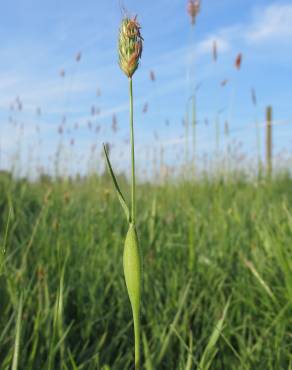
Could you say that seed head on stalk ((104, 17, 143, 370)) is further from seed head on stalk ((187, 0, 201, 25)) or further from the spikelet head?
seed head on stalk ((187, 0, 201, 25))

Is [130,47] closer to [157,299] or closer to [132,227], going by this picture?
[132,227]

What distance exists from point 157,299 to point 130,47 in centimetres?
101

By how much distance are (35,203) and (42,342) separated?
197cm

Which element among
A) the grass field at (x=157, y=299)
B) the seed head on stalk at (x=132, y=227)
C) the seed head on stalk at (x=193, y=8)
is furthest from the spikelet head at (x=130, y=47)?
the seed head on stalk at (x=193, y=8)

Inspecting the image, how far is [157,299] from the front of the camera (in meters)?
1.42

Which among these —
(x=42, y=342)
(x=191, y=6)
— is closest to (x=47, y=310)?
(x=42, y=342)

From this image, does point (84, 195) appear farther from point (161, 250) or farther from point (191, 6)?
point (191, 6)

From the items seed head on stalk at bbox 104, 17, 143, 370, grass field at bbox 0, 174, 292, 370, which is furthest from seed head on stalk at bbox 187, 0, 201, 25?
seed head on stalk at bbox 104, 17, 143, 370

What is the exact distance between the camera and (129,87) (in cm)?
52

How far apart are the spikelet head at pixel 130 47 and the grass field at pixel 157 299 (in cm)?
47

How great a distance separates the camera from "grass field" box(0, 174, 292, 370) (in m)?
1.09

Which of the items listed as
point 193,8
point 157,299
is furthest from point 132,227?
point 193,8

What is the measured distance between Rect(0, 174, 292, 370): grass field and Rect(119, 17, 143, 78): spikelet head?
467 mm

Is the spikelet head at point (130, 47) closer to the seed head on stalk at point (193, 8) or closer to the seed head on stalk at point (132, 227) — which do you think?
the seed head on stalk at point (132, 227)
